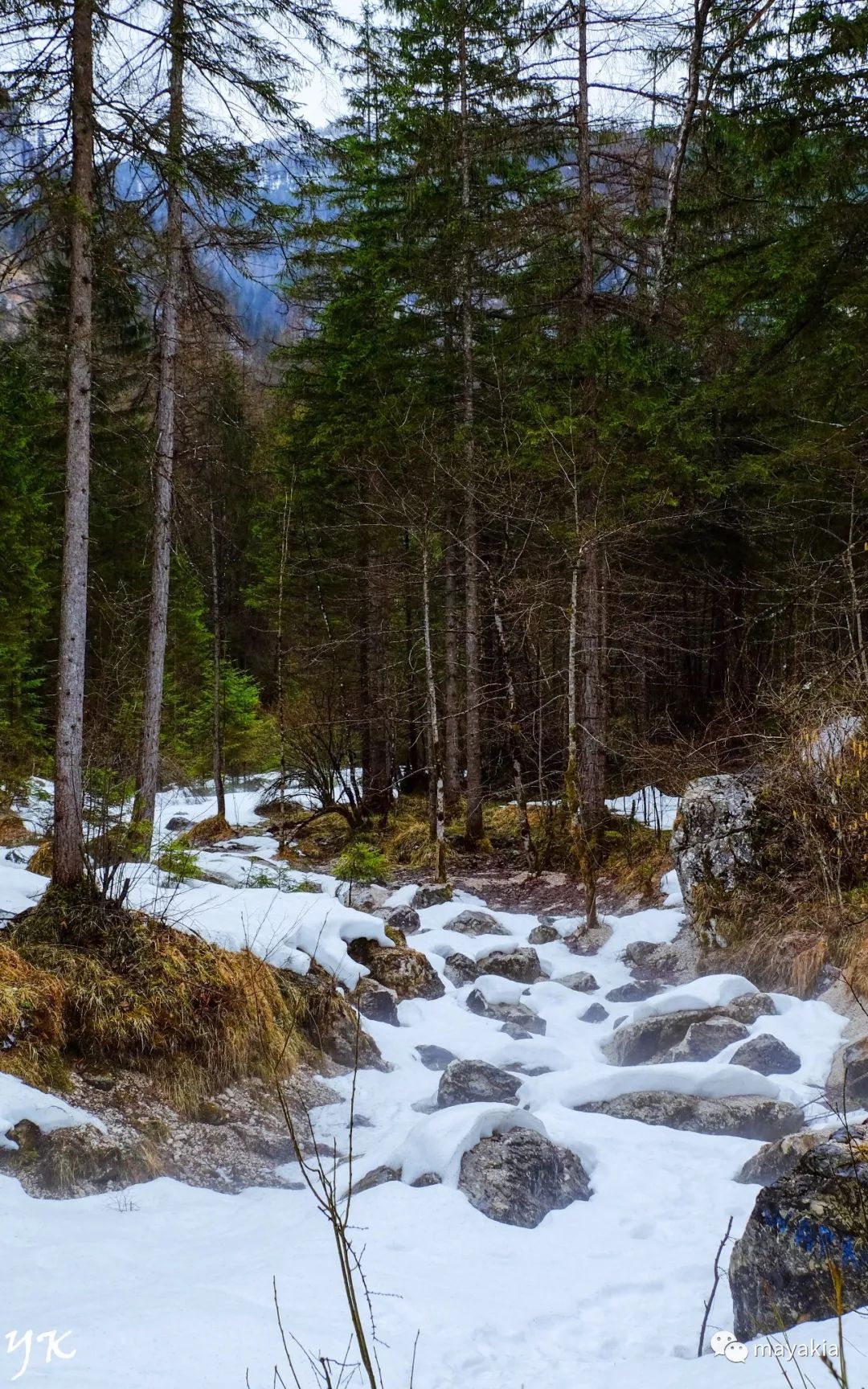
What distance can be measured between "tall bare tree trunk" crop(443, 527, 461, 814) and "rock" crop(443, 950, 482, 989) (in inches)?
257

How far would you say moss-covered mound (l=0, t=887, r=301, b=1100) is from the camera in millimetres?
4535

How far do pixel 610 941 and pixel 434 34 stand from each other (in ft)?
43.6

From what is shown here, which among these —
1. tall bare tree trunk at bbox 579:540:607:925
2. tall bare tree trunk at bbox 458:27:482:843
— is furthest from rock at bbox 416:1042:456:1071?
tall bare tree trunk at bbox 458:27:482:843

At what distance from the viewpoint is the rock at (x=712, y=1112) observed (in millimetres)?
4523

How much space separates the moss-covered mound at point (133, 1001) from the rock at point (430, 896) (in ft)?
13.4


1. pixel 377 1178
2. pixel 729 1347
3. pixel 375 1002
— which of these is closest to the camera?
pixel 729 1347

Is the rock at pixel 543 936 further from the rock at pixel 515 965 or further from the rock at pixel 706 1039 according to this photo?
the rock at pixel 706 1039

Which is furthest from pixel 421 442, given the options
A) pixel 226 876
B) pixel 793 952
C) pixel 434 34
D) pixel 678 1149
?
pixel 678 1149

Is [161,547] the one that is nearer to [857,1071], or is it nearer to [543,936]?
[543,936]

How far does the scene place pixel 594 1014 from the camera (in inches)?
260

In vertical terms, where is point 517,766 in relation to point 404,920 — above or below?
above

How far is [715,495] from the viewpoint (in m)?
10.9

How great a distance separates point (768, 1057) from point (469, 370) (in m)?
10.7

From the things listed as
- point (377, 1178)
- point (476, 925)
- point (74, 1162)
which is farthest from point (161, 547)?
point (377, 1178)
